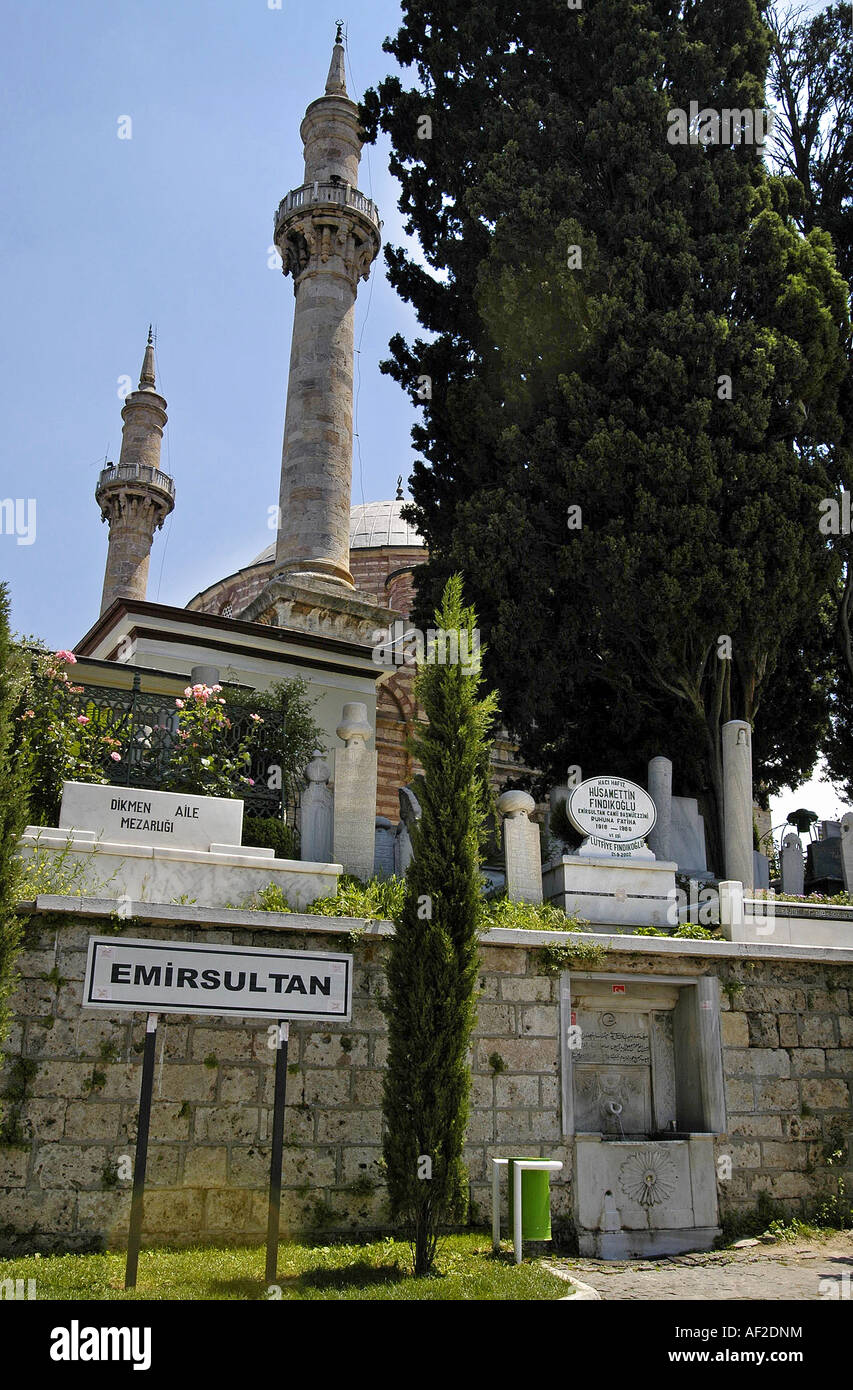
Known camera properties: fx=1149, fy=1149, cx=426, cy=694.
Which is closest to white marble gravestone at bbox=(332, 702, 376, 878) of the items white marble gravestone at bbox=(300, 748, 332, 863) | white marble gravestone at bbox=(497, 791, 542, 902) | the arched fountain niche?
white marble gravestone at bbox=(300, 748, 332, 863)

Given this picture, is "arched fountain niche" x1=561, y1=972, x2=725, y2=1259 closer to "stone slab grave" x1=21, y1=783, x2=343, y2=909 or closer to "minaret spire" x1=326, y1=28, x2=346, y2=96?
"stone slab grave" x1=21, y1=783, x2=343, y2=909

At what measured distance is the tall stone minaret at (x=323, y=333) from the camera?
896 inches

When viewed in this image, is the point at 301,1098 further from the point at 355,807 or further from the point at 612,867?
the point at 612,867

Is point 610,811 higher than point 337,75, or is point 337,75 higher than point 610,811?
point 337,75

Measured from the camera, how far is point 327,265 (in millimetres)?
24406

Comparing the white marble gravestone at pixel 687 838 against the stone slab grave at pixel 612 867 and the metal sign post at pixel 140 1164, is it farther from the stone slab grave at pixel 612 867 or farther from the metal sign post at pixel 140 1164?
the metal sign post at pixel 140 1164

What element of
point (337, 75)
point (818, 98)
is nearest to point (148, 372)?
point (337, 75)

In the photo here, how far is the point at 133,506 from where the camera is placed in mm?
31719

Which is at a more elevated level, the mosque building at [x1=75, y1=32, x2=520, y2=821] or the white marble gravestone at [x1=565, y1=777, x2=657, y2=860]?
the mosque building at [x1=75, y1=32, x2=520, y2=821]

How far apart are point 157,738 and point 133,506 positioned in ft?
74.4

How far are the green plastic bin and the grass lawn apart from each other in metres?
0.26

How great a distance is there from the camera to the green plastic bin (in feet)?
26.7
